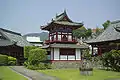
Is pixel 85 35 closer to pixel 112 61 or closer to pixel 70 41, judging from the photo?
pixel 70 41

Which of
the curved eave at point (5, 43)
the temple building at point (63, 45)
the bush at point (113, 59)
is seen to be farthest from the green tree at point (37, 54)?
the curved eave at point (5, 43)

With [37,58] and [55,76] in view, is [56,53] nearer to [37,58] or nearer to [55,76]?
[37,58]

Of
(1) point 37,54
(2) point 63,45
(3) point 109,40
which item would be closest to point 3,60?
(1) point 37,54

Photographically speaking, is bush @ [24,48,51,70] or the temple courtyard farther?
bush @ [24,48,51,70]

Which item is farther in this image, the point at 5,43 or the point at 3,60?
the point at 5,43

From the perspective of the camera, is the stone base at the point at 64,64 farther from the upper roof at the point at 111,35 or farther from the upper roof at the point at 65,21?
the upper roof at the point at 65,21

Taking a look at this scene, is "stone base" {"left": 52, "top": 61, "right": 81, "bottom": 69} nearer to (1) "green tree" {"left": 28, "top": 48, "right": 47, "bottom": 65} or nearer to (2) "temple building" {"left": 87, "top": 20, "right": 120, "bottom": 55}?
(1) "green tree" {"left": 28, "top": 48, "right": 47, "bottom": 65}

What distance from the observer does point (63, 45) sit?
3550 centimetres

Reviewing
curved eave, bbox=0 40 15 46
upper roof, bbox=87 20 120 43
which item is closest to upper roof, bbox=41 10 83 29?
upper roof, bbox=87 20 120 43

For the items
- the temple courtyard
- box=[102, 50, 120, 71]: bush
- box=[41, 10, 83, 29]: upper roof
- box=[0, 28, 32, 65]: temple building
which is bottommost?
the temple courtyard

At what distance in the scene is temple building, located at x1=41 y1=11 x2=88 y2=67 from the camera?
35.0 meters

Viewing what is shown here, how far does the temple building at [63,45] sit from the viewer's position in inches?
1377

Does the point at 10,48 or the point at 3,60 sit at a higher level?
the point at 10,48

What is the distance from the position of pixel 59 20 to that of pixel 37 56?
908 cm
